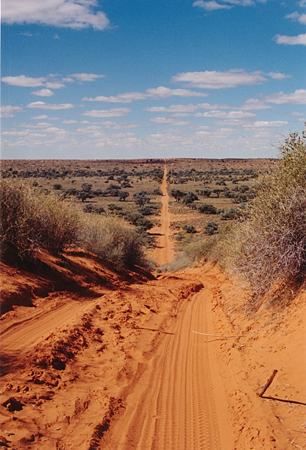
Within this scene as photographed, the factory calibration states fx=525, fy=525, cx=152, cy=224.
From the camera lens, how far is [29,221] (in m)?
16.8

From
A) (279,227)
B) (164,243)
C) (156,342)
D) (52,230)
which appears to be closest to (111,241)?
(52,230)

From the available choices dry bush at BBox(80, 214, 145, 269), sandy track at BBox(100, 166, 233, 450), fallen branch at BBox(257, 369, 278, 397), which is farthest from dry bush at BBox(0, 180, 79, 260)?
fallen branch at BBox(257, 369, 278, 397)

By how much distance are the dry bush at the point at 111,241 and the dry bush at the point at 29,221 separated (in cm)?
339

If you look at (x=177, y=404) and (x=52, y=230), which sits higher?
(x=52, y=230)

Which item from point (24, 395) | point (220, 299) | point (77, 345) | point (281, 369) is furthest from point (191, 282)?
point (24, 395)

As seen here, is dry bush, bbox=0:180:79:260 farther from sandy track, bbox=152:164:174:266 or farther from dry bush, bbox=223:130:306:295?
sandy track, bbox=152:164:174:266

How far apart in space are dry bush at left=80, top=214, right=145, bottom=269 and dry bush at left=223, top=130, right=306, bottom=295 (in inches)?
485

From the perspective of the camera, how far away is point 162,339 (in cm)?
1081

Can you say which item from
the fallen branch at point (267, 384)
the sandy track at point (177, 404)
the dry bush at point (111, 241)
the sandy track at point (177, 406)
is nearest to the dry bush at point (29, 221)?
the dry bush at point (111, 241)

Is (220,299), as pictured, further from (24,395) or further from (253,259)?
(24,395)

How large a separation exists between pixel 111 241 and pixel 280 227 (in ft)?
46.9

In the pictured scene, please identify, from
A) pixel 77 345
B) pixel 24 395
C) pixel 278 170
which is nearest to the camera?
pixel 24 395

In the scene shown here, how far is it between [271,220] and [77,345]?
4.52m

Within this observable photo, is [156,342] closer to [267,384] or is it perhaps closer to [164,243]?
[267,384]
